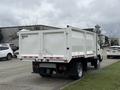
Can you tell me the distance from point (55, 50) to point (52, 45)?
0.99ft

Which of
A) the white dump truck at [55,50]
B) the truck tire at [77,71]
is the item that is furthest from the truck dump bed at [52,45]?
the truck tire at [77,71]

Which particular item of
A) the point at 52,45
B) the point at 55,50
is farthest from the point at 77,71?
the point at 52,45

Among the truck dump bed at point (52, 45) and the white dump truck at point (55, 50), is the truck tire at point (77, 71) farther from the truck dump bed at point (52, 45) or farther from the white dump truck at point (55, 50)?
the truck dump bed at point (52, 45)

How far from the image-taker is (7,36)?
2083 inches

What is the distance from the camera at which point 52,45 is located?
1305 cm

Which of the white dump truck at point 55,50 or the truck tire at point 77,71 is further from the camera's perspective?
the truck tire at point 77,71

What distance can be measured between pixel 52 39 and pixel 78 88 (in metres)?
3.21

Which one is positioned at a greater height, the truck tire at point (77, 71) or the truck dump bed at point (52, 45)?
the truck dump bed at point (52, 45)

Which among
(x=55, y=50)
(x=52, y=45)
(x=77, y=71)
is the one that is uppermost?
(x=52, y=45)

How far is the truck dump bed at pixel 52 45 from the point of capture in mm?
12586

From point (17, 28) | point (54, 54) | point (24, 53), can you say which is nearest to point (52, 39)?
point (54, 54)

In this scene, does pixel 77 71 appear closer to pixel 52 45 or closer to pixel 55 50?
pixel 55 50

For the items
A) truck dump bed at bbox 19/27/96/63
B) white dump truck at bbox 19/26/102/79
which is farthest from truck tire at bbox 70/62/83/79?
truck dump bed at bbox 19/27/96/63

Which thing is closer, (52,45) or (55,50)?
(55,50)
